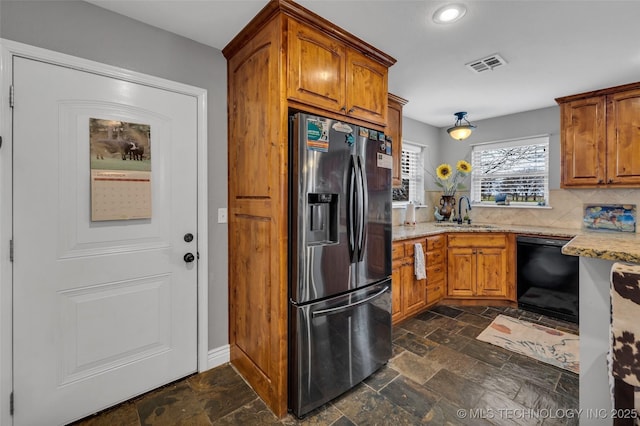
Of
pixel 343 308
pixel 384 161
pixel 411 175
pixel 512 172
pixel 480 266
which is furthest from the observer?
pixel 411 175

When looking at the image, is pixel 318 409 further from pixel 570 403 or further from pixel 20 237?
pixel 20 237

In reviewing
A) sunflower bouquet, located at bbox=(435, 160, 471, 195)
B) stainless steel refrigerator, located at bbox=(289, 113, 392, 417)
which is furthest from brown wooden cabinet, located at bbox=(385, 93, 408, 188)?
stainless steel refrigerator, located at bbox=(289, 113, 392, 417)

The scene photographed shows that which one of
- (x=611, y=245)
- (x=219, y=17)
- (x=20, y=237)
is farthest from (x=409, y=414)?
(x=219, y=17)

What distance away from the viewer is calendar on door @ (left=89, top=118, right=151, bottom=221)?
1744 millimetres

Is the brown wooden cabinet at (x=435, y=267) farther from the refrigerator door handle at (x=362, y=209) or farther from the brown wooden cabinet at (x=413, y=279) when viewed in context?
the refrigerator door handle at (x=362, y=209)

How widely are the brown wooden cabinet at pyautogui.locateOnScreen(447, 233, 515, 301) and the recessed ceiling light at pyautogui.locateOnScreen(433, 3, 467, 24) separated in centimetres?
238

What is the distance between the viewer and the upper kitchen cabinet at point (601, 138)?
2.90m

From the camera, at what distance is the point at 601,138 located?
3064 millimetres

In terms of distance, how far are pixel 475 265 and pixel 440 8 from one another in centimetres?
282

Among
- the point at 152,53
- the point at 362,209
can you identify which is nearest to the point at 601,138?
the point at 362,209

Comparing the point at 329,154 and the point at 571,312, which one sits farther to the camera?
the point at 571,312

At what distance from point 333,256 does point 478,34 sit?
6.16 ft

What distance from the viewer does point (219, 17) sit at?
183 cm

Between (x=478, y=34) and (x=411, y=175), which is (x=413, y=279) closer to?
(x=411, y=175)
